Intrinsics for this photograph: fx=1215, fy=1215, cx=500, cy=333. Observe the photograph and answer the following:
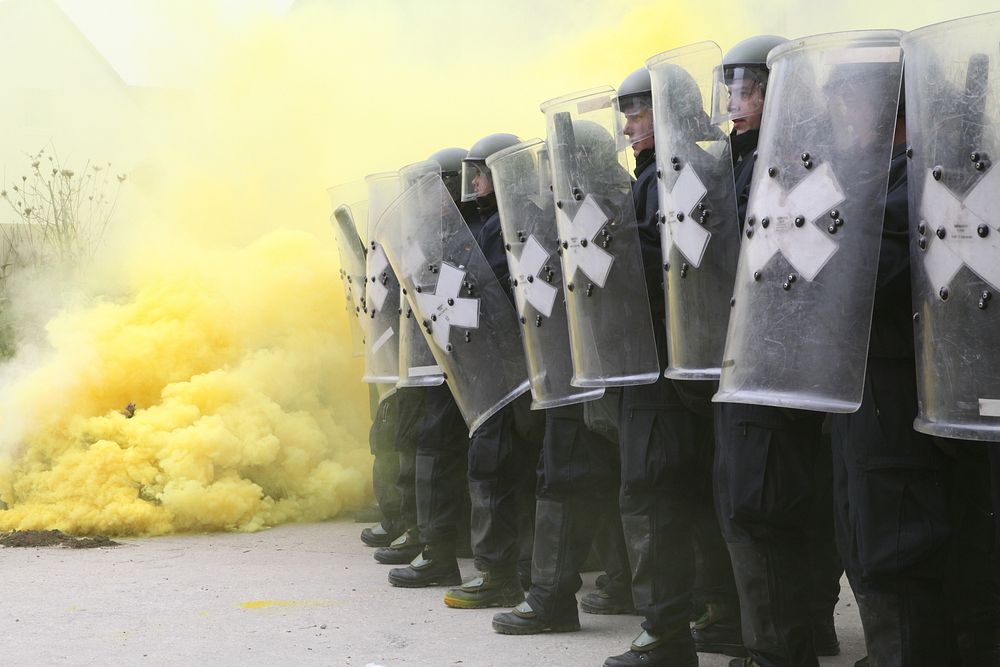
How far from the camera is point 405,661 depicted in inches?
159

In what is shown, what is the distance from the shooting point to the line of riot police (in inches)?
101

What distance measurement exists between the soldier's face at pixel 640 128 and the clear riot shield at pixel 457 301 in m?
0.98

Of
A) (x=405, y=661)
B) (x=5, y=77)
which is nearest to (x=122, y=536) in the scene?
(x=405, y=661)

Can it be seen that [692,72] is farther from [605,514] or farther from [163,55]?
[163,55]

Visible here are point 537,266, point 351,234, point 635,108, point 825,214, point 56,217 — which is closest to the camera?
point 825,214

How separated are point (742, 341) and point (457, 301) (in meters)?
1.84

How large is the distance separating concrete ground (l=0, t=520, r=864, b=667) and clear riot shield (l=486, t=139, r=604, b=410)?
3.06 ft

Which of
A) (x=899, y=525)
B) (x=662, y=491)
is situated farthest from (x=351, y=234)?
(x=899, y=525)

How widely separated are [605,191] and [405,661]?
168 centimetres

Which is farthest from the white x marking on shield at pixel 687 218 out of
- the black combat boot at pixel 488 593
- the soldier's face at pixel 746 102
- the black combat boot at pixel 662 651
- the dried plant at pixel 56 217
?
the dried plant at pixel 56 217

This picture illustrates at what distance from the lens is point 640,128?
12.7 feet

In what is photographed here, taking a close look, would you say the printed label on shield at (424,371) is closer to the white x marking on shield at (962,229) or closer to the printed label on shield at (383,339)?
the printed label on shield at (383,339)

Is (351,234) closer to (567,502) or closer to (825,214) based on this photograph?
(567,502)

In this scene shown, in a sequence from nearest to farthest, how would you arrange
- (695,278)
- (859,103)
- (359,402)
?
(859,103), (695,278), (359,402)
